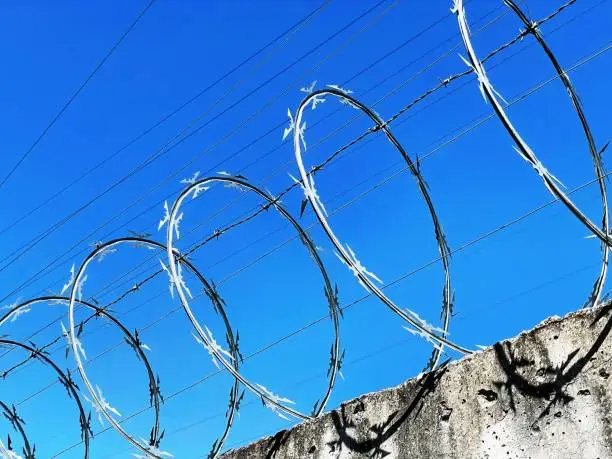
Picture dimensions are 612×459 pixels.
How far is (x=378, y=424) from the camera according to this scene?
15.2 feet

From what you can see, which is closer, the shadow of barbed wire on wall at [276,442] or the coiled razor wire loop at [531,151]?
the coiled razor wire loop at [531,151]

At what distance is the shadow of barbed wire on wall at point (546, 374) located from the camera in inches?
148

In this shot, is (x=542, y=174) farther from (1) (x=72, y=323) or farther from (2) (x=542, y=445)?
(1) (x=72, y=323)

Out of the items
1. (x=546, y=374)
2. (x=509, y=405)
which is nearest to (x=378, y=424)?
(x=509, y=405)

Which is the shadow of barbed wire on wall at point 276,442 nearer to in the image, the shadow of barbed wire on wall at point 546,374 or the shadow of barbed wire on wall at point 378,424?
the shadow of barbed wire on wall at point 378,424

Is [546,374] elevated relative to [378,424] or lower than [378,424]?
lower

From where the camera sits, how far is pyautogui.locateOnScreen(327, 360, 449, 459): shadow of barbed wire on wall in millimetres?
4426

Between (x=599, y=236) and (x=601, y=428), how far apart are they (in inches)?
36.8

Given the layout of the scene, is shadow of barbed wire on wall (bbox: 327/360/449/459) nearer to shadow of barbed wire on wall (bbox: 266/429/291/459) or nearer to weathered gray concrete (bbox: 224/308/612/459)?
weathered gray concrete (bbox: 224/308/612/459)

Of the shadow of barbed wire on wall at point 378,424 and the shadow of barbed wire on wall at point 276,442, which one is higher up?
the shadow of barbed wire on wall at point 276,442

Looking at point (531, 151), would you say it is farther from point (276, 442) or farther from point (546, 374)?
point (276, 442)

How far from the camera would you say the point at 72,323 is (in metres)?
5.97

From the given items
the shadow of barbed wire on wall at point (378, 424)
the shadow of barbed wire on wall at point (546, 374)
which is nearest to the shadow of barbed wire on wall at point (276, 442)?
the shadow of barbed wire on wall at point (378, 424)

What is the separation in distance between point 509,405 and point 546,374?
265 mm
